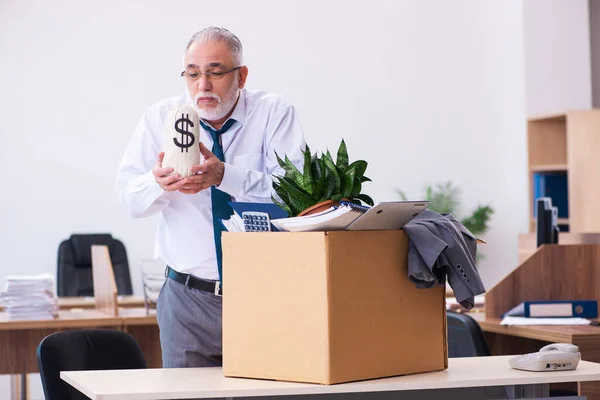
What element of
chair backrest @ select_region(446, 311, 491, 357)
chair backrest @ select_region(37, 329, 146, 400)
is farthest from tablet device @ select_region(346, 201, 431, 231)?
chair backrest @ select_region(446, 311, 491, 357)

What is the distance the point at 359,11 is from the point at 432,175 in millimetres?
1517

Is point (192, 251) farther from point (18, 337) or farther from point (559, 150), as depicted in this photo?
point (559, 150)

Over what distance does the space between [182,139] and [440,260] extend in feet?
2.12

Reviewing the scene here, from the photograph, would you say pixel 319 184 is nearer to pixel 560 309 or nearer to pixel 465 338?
pixel 465 338

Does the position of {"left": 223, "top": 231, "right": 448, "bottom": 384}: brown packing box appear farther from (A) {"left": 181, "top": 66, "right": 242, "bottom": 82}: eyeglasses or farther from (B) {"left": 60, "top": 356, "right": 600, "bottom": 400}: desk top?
(A) {"left": 181, "top": 66, "right": 242, "bottom": 82}: eyeglasses

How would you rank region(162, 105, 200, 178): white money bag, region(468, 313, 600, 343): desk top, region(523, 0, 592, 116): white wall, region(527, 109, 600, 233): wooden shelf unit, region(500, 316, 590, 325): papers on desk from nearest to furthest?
region(162, 105, 200, 178): white money bag → region(468, 313, 600, 343): desk top → region(500, 316, 590, 325): papers on desk → region(527, 109, 600, 233): wooden shelf unit → region(523, 0, 592, 116): white wall

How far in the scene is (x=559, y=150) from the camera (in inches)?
276

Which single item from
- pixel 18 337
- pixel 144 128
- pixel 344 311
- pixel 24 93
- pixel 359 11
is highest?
pixel 359 11

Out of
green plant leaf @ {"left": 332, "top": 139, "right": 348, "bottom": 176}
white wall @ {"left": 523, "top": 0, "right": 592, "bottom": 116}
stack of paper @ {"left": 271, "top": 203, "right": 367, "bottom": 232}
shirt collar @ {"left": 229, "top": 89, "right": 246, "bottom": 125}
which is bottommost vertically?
stack of paper @ {"left": 271, "top": 203, "right": 367, "bottom": 232}

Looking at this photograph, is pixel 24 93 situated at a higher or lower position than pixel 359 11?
lower

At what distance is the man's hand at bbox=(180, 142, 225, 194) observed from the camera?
2.14 m

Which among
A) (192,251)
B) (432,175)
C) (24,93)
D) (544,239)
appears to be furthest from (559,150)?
(192,251)

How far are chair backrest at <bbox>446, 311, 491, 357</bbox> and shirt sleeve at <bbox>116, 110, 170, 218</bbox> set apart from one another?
1.34 meters

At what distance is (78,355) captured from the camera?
2.67 m
